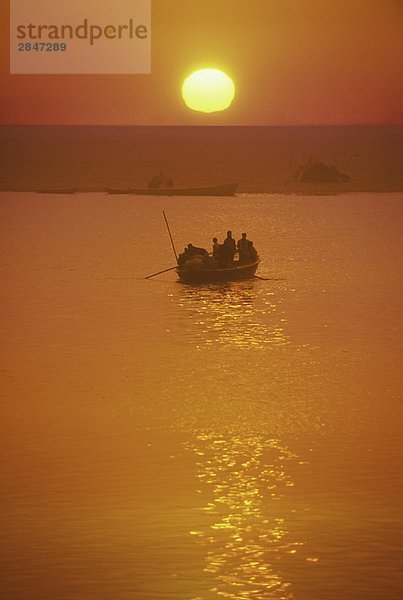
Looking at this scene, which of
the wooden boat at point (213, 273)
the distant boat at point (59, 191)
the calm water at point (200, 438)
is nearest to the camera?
the calm water at point (200, 438)

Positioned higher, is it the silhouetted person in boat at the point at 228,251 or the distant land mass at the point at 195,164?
the distant land mass at the point at 195,164

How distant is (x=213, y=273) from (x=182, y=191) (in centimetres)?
2842

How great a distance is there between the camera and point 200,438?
34.4 feet

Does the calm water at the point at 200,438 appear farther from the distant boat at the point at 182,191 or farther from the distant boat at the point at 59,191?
the distant boat at the point at 59,191

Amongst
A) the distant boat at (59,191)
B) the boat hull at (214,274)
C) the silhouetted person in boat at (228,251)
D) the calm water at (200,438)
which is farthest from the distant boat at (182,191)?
the boat hull at (214,274)

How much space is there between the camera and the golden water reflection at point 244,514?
285 inches

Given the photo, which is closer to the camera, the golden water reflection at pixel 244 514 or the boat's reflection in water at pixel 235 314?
the golden water reflection at pixel 244 514

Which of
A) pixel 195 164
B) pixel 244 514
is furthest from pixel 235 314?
pixel 195 164

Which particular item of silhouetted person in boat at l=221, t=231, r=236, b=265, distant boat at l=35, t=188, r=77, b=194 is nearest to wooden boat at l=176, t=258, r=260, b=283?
silhouetted person in boat at l=221, t=231, r=236, b=265

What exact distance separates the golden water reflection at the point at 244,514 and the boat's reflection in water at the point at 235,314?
207 inches

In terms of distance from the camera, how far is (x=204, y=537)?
7.91 m

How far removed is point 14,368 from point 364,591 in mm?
7418

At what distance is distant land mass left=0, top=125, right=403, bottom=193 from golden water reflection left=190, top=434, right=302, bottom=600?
40868 mm

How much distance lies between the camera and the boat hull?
2064 centimetres
